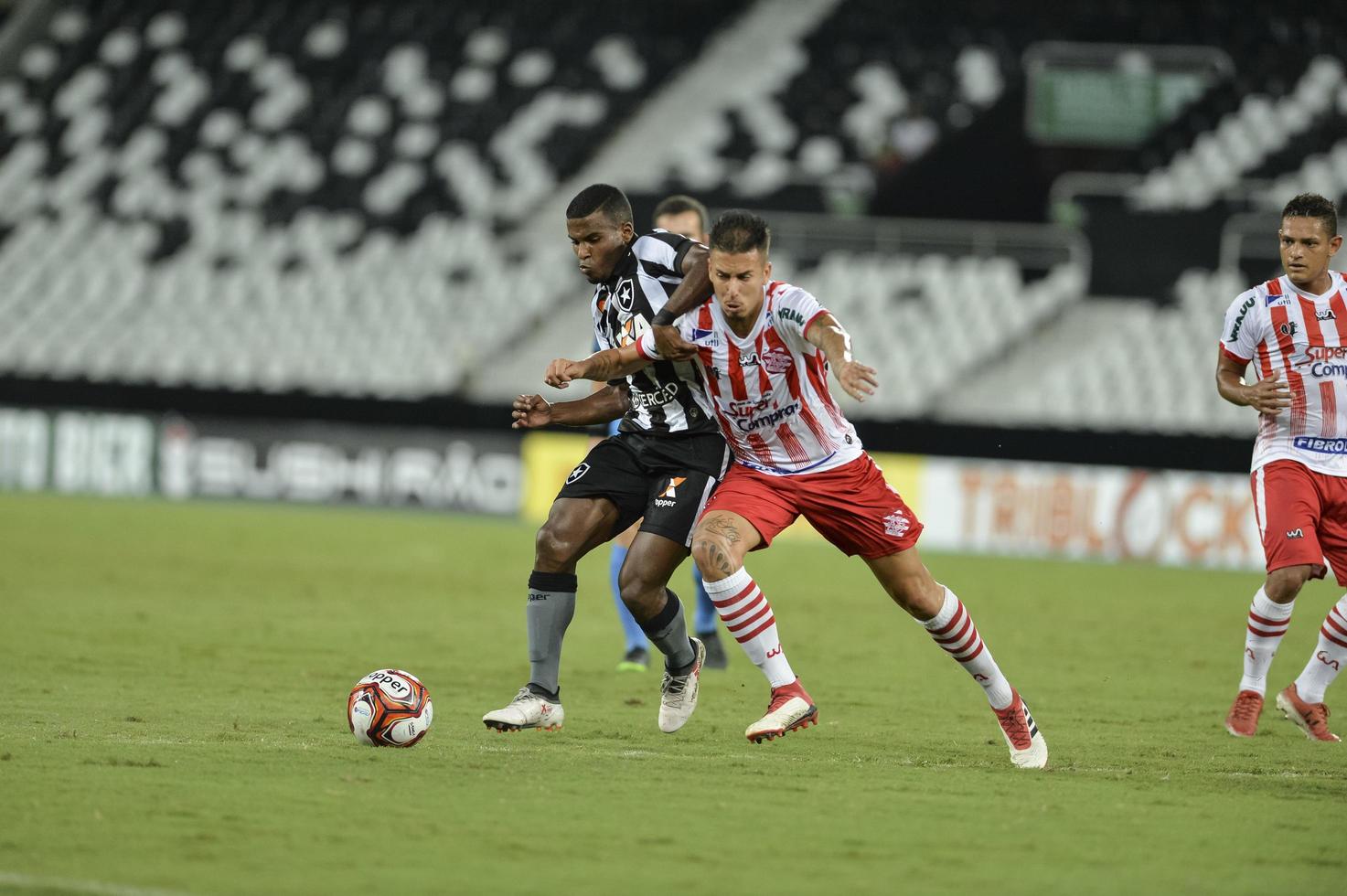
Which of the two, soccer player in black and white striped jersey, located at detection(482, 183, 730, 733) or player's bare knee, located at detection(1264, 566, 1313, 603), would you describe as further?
player's bare knee, located at detection(1264, 566, 1313, 603)

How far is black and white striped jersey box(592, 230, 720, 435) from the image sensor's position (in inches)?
295

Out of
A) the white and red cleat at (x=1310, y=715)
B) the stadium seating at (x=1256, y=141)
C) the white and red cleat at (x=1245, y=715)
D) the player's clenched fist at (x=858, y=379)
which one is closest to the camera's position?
the player's clenched fist at (x=858, y=379)

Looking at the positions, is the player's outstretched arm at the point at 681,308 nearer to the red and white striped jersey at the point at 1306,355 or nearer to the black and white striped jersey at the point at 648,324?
the black and white striped jersey at the point at 648,324

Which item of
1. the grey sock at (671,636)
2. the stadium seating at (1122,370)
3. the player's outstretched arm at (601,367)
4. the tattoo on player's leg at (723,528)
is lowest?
the grey sock at (671,636)

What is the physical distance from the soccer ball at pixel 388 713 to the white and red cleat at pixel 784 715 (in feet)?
4.27

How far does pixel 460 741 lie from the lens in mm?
7254

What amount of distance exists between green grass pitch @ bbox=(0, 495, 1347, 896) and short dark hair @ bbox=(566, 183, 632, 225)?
2.21m

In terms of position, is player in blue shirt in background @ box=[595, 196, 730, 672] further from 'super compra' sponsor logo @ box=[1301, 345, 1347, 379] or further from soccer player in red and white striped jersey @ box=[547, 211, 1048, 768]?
'super compra' sponsor logo @ box=[1301, 345, 1347, 379]

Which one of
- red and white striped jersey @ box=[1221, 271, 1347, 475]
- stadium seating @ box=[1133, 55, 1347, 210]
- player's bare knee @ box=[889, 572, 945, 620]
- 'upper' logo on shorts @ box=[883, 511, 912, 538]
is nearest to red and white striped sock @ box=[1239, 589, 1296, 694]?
red and white striped jersey @ box=[1221, 271, 1347, 475]

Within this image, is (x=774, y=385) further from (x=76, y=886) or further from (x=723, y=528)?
(x=76, y=886)

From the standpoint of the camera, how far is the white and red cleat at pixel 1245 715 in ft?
26.7

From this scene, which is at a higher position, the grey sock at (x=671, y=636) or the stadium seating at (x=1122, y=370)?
the stadium seating at (x=1122, y=370)

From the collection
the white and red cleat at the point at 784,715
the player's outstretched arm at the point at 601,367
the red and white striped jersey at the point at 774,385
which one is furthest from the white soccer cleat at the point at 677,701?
the player's outstretched arm at the point at 601,367

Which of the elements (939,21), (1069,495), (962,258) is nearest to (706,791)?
(1069,495)
